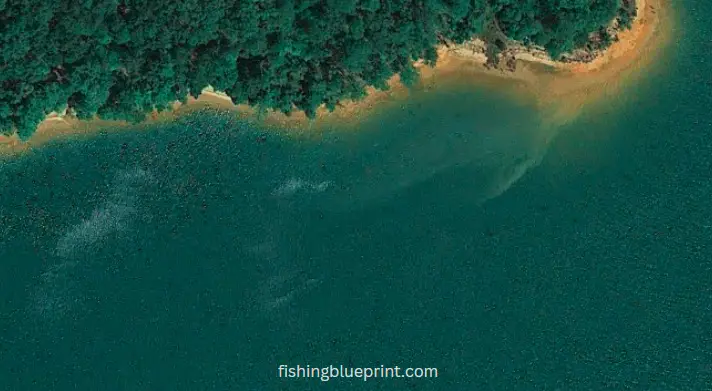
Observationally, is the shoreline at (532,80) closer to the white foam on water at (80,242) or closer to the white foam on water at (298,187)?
the white foam on water at (298,187)

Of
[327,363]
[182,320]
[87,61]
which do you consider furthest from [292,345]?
[87,61]

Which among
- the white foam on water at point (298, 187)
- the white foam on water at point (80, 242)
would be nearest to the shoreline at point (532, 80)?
the white foam on water at point (298, 187)

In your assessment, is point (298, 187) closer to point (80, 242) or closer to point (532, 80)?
point (80, 242)

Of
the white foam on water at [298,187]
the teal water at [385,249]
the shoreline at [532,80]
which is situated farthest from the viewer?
the white foam on water at [298,187]

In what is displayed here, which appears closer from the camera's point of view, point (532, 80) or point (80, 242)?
point (532, 80)

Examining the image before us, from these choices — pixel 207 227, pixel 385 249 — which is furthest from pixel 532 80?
pixel 207 227

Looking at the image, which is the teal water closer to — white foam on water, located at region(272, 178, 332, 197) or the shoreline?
white foam on water, located at region(272, 178, 332, 197)
